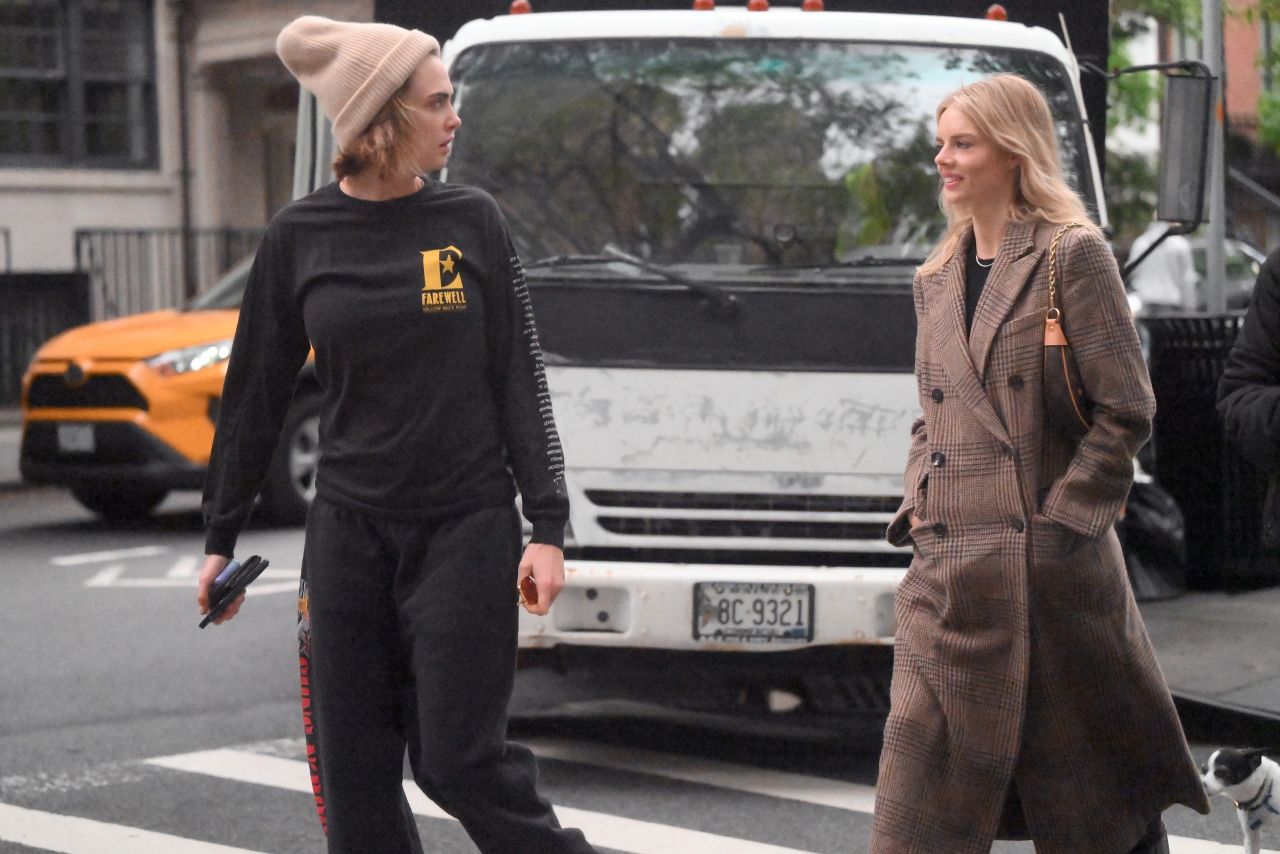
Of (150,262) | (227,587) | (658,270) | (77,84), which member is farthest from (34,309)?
(227,587)

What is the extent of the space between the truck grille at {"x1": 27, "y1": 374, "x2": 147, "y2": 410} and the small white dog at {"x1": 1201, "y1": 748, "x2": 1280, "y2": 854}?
9.36m

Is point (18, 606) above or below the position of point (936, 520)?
below

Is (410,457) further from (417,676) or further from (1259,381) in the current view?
(1259,381)

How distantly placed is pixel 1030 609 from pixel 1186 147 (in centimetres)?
308

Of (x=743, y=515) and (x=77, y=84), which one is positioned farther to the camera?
(x=77, y=84)

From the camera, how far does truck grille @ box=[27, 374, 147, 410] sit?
12.5m

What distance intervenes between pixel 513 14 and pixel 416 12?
0.68 m

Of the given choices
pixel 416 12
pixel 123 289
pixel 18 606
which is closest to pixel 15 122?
pixel 123 289

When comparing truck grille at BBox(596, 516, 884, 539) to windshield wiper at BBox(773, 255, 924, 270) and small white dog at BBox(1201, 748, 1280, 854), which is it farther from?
small white dog at BBox(1201, 748, 1280, 854)

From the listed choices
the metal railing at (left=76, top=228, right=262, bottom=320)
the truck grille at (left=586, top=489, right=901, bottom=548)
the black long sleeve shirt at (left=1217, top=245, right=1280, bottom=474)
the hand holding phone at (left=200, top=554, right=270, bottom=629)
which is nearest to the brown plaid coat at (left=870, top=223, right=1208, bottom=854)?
the black long sleeve shirt at (left=1217, top=245, right=1280, bottom=474)

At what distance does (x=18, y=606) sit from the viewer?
32.9 feet

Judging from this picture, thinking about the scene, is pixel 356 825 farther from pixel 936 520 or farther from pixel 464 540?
pixel 936 520

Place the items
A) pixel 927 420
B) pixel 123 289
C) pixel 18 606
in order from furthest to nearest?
pixel 123 289 → pixel 18 606 → pixel 927 420

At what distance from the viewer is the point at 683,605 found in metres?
5.94
